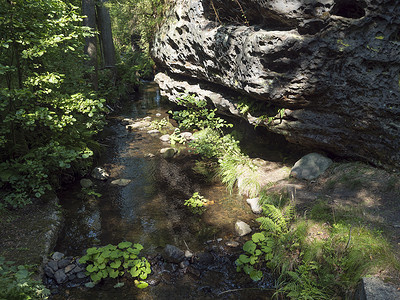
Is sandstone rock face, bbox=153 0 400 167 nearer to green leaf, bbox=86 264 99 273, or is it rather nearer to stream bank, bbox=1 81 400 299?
stream bank, bbox=1 81 400 299

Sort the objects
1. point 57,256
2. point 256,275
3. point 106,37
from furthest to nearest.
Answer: point 106,37 < point 57,256 < point 256,275

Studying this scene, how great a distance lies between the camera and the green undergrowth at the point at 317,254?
3.75m

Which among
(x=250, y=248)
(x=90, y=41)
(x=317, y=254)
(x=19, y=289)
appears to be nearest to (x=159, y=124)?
(x=90, y=41)

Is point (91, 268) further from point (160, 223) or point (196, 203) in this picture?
point (196, 203)

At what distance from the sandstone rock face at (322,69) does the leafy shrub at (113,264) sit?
4.47m

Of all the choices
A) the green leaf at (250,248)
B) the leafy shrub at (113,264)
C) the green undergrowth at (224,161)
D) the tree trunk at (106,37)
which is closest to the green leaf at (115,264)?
the leafy shrub at (113,264)

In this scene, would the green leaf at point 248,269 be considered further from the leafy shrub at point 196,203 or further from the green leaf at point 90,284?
the green leaf at point 90,284

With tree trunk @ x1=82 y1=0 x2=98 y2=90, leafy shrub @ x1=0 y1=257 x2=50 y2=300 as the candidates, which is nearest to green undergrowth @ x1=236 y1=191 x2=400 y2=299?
leafy shrub @ x1=0 y1=257 x2=50 y2=300

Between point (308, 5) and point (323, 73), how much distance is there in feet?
4.67

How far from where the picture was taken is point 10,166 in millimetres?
5566

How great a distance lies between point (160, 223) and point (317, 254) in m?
3.04

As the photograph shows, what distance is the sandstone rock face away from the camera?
5.36m

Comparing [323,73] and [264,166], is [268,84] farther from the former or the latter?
[264,166]

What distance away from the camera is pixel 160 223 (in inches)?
227
